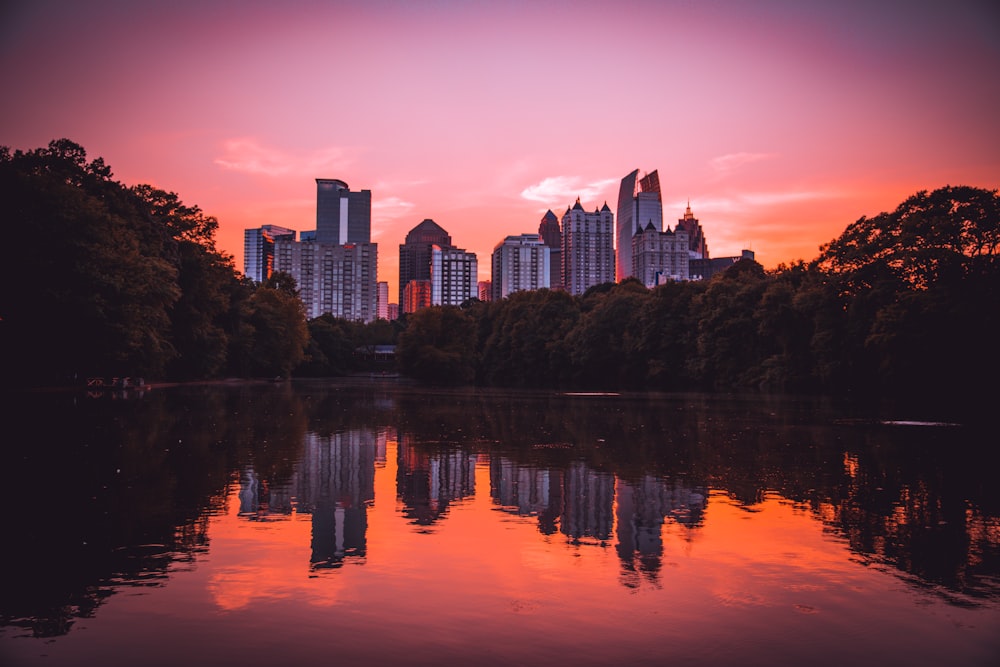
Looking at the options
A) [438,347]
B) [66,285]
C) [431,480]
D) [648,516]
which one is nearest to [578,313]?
[438,347]

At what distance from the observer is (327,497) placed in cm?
1323

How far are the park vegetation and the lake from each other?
105 ft

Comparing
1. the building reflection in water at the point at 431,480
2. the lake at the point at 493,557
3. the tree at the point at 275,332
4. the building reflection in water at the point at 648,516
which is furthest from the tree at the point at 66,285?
the tree at the point at 275,332

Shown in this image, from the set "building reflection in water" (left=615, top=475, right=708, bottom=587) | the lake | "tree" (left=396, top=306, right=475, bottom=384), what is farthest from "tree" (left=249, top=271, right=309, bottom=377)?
"building reflection in water" (left=615, top=475, right=708, bottom=587)

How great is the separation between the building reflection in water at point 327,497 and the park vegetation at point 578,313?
34.8 meters

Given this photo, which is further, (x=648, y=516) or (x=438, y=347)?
(x=438, y=347)

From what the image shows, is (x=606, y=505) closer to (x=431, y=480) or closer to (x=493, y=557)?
(x=493, y=557)

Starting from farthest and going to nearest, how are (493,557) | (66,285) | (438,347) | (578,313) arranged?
(578,313) → (438,347) → (66,285) → (493,557)

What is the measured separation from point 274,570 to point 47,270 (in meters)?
44.8

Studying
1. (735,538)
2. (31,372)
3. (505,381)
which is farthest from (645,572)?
(505,381)

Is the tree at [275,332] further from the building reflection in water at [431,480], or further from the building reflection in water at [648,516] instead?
the building reflection in water at [648,516]

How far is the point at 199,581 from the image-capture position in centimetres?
816

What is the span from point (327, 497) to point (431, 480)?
8.67 ft

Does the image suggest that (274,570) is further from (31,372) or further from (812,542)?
(31,372)
